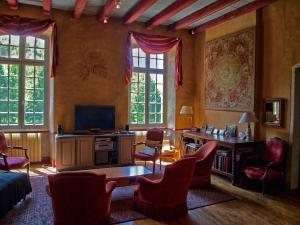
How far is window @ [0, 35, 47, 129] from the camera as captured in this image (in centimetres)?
646

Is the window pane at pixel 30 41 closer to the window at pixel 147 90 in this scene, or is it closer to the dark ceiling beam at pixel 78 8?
the dark ceiling beam at pixel 78 8

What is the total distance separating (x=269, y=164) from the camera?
4863 mm

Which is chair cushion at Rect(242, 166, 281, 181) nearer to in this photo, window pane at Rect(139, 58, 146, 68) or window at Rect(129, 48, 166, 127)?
window at Rect(129, 48, 166, 127)

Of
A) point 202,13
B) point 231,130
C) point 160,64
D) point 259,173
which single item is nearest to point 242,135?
point 231,130

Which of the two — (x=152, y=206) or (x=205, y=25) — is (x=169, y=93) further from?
(x=152, y=206)

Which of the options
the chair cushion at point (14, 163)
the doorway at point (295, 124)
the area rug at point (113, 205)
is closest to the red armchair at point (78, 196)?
the area rug at point (113, 205)

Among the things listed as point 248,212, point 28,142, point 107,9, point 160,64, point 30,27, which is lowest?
point 248,212

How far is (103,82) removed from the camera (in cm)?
687

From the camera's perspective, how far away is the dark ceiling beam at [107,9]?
542 cm

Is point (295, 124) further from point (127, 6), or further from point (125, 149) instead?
point (127, 6)

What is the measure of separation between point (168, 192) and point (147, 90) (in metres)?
4.35

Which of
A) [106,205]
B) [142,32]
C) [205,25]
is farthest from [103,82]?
[106,205]

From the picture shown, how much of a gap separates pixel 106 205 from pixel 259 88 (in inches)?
153

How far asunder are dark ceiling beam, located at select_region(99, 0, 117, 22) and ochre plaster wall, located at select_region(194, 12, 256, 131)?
8.52ft
